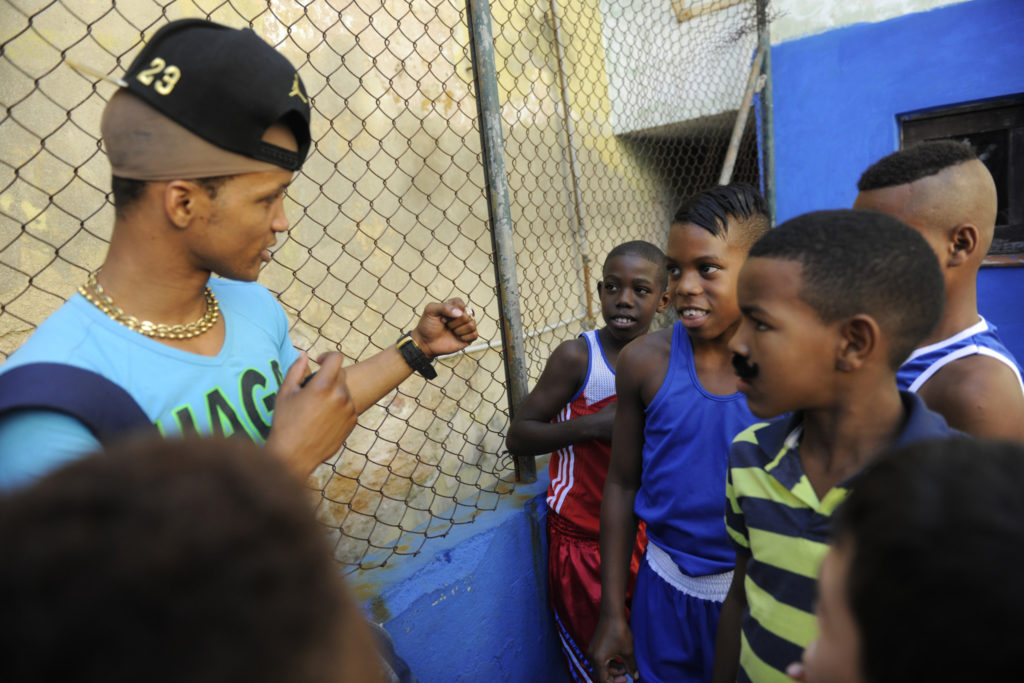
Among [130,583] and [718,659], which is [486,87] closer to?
[718,659]

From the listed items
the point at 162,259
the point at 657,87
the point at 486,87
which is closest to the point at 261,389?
the point at 162,259

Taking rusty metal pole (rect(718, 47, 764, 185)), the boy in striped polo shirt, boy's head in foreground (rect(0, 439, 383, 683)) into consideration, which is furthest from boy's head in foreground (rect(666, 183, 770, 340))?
rusty metal pole (rect(718, 47, 764, 185))

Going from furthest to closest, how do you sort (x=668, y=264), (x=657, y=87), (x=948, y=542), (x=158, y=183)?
(x=657, y=87) → (x=668, y=264) → (x=158, y=183) → (x=948, y=542)

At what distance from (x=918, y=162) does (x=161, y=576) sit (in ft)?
5.78

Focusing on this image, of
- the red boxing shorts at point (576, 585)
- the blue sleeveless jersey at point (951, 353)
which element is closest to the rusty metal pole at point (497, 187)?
the red boxing shorts at point (576, 585)

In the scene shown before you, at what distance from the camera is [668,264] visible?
1.68 m

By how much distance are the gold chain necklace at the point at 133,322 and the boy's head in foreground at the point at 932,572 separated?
108 centimetres

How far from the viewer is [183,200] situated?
3.47 feet

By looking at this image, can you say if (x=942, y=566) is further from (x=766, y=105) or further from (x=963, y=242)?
(x=766, y=105)

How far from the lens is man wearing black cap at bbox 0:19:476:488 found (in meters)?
0.97

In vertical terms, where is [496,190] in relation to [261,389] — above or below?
above

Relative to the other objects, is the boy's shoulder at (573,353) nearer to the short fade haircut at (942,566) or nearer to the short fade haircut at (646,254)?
the short fade haircut at (646,254)

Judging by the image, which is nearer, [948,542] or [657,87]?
[948,542]

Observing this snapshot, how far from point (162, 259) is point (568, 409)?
144 cm
